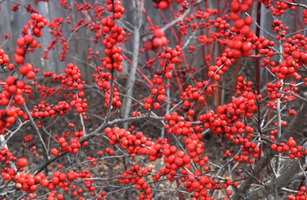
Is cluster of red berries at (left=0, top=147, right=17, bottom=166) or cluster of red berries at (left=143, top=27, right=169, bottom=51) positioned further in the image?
cluster of red berries at (left=0, top=147, right=17, bottom=166)

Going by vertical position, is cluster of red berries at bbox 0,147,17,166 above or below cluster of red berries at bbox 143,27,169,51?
below

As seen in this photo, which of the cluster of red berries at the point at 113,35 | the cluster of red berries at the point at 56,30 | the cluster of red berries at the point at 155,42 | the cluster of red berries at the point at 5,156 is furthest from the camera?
the cluster of red berries at the point at 56,30

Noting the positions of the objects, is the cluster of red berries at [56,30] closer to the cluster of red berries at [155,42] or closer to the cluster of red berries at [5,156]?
the cluster of red berries at [5,156]

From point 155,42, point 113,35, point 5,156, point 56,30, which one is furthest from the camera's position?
point 56,30

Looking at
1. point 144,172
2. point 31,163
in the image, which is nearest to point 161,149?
point 144,172

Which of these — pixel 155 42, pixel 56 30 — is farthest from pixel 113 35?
pixel 56 30

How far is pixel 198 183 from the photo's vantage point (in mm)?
968

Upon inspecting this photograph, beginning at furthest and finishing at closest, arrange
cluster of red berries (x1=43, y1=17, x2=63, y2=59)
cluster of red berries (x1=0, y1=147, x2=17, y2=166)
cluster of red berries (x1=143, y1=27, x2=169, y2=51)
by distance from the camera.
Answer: cluster of red berries (x1=43, y1=17, x2=63, y2=59), cluster of red berries (x1=0, y1=147, x2=17, y2=166), cluster of red berries (x1=143, y1=27, x2=169, y2=51)

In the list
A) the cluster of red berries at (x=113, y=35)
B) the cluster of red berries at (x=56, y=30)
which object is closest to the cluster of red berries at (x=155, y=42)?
the cluster of red berries at (x=113, y=35)

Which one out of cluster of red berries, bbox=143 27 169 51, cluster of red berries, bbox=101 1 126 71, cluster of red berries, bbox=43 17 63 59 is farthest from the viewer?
cluster of red berries, bbox=43 17 63 59

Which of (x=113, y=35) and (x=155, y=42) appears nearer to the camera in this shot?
(x=155, y=42)

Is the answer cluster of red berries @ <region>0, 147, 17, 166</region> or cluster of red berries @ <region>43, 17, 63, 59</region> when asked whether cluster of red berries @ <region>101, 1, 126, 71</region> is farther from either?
cluster of red berries @ <region>43, 17, 63, 59</region>

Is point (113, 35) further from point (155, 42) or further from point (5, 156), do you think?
point (5, 156)

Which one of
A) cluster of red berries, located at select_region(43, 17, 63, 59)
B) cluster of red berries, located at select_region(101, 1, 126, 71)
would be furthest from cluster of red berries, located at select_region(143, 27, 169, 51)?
cluster of red berries, located at select_region(43, 17, 63, 59)
